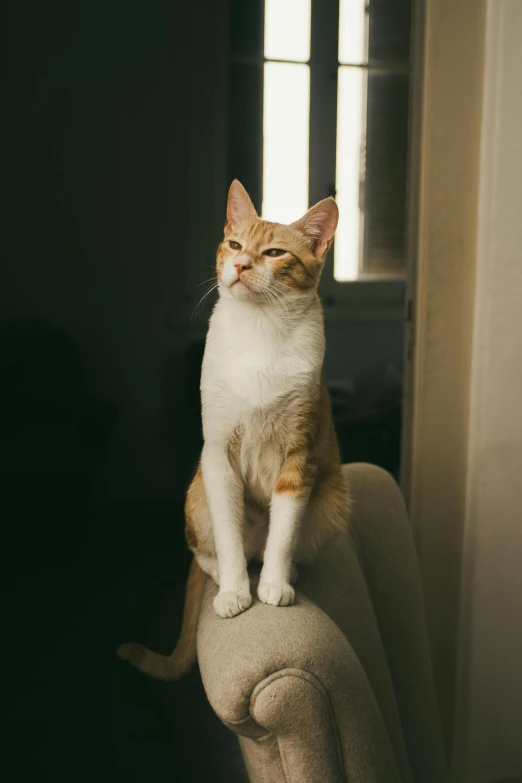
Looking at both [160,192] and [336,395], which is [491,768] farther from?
[160,192]

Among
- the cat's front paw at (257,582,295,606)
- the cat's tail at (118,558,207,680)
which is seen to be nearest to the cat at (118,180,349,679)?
the cat's front paw at (257,582,295,606)

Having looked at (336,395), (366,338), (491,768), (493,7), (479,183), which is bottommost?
(491,768)

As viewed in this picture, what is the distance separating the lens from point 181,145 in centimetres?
102

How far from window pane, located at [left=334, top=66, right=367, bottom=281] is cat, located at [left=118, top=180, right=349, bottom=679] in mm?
410

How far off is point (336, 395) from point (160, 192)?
494 millimetres

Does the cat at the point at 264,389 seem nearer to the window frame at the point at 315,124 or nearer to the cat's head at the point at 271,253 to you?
the cat's head at the point at 271,253

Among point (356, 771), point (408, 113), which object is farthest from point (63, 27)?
point (356, 771)

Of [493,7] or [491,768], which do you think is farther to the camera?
[491,768]

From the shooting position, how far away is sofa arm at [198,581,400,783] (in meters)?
0.68

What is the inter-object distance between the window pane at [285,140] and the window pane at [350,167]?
2.8 inches

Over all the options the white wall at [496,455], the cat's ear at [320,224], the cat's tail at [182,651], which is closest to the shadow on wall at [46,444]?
the cat's tail at [182,651]

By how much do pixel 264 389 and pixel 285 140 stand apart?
1.78 feet

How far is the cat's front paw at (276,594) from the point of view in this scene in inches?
30.5

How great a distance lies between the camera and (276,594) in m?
0.78
